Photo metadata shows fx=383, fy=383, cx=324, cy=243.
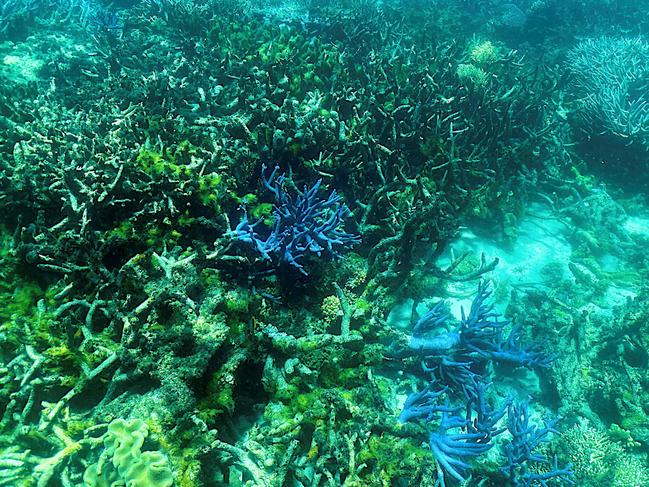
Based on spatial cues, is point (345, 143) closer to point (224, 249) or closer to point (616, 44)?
point (224, 249)

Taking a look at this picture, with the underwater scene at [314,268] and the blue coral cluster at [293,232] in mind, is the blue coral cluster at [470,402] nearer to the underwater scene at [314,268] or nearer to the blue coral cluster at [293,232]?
the underwater scene at [314,268]

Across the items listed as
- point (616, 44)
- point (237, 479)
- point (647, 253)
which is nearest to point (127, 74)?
point (237, 479)

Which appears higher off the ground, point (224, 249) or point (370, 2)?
point (370, 2)

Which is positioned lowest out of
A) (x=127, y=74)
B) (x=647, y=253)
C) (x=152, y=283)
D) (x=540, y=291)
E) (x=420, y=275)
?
(x=152, y=283)

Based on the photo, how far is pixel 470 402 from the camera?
3.32 m

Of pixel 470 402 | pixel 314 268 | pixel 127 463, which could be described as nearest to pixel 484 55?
pixel 314 268

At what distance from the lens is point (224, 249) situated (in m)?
3.12

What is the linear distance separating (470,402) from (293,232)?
2.12 meters

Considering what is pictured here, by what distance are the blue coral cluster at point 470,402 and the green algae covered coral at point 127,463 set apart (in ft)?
6.19

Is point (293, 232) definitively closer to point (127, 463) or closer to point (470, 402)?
point (127, 463)

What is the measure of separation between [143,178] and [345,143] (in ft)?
7.25

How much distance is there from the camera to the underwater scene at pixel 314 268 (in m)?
2.36

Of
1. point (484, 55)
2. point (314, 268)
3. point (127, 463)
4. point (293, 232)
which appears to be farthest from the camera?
point (484, 55)

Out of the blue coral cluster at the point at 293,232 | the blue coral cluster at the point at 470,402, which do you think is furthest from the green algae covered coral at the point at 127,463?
the blue coral cluster at the point at 470,402
